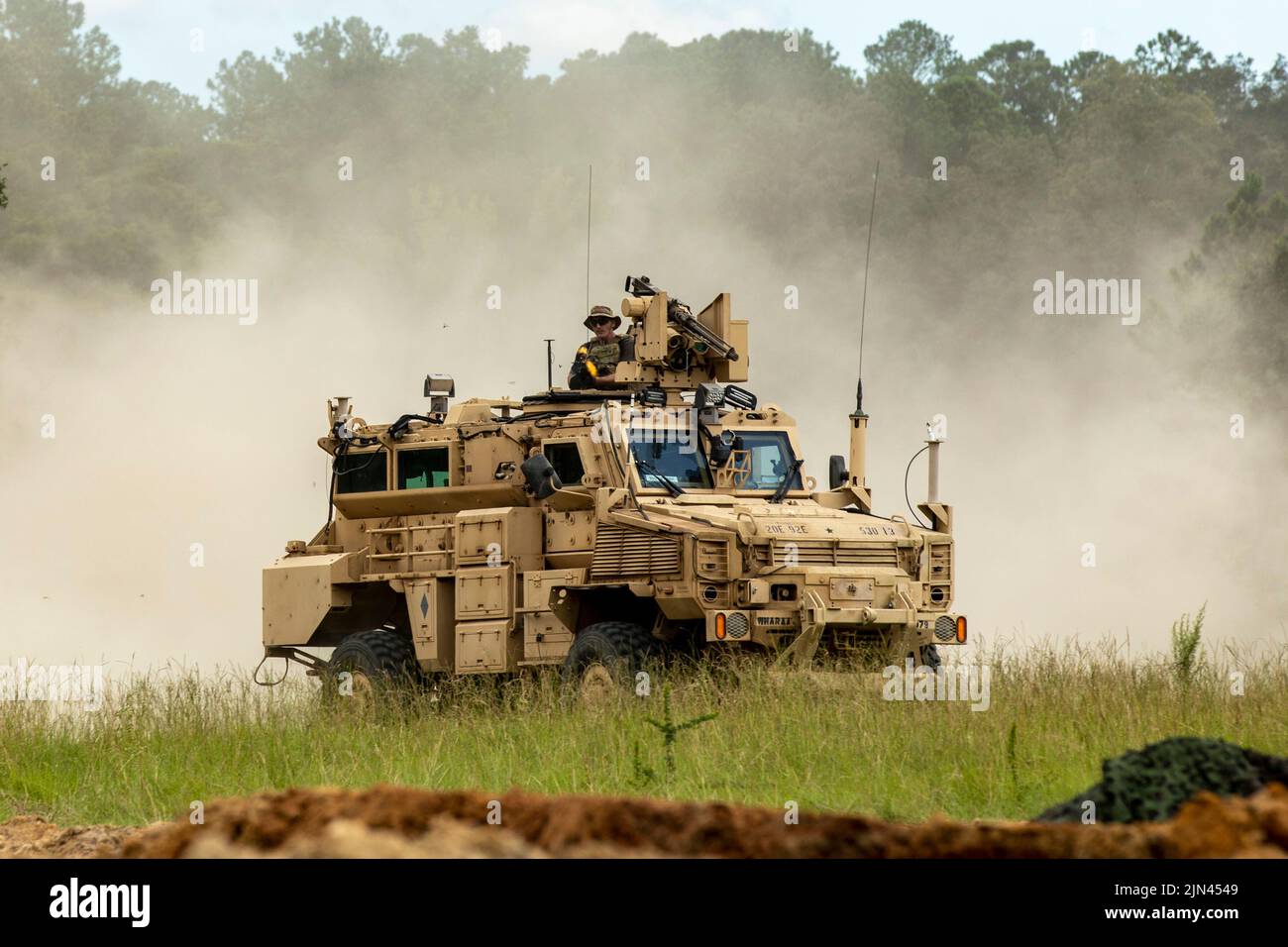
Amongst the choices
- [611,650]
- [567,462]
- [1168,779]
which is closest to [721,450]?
[567,462]

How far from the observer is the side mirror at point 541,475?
15.8 meters

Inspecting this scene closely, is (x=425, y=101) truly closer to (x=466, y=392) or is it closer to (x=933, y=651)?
(x=466, y=392)

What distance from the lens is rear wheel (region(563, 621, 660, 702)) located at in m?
14.7

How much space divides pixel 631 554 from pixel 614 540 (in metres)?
0.25

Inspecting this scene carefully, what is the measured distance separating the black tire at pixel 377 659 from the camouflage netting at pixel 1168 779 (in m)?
10.8

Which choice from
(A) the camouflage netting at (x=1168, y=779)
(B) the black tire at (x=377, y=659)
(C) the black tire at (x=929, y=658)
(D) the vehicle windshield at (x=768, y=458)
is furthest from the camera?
(B) the black tire at (x=377, y=659)

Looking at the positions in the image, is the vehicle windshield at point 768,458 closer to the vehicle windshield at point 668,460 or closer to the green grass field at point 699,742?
the vehicle windshield at point 668,460

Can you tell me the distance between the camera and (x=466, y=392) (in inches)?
1325

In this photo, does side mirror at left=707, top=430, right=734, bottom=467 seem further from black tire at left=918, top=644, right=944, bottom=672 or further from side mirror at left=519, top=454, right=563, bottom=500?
black tire at left=918, top=644, right=944, bottom=672

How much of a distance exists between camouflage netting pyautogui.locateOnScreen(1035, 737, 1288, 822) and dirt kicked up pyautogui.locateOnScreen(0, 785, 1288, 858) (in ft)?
1.04

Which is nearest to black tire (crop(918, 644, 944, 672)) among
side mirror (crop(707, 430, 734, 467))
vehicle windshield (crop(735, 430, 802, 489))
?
vehicle windshield (crop(735, 430, 802, 489))

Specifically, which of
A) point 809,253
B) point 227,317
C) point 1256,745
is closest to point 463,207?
point 809,253

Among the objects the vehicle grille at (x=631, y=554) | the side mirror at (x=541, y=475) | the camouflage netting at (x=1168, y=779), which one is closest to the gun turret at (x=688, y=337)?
the side mirror at (x=541, y=475)
